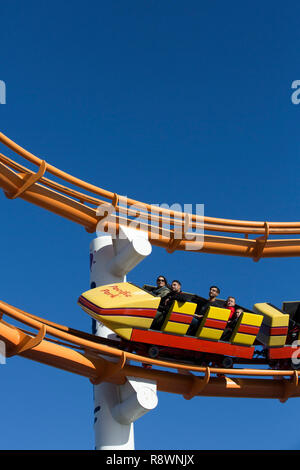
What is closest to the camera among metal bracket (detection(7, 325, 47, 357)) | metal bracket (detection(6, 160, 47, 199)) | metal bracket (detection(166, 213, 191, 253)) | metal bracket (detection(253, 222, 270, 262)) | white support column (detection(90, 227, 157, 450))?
metal bracket (detection(7, 325, 47, 357))

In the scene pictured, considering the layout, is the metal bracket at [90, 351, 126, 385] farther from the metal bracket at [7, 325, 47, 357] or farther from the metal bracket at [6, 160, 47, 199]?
the metal bracket at [6, 160, 47, 199]

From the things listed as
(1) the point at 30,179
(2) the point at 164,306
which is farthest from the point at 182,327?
(1) the point at 30,179

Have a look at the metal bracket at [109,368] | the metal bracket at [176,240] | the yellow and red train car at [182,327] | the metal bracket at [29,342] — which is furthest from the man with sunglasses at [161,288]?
the metal bracket at [29,342]

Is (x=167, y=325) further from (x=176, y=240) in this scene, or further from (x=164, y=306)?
(x=176, y=240)

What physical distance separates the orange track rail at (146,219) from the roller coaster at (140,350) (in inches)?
0.4

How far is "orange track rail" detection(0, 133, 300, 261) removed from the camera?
8.98 metres

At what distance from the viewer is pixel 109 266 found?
9875 millimetres

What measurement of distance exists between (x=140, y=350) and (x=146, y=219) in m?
2.06

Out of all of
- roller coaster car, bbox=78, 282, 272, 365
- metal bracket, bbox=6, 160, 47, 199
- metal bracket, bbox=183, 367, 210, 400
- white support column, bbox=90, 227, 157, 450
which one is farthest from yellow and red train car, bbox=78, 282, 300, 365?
metal bracket, bbox=6, 160, 47, 199

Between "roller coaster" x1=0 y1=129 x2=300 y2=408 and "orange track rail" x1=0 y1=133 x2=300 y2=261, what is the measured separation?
0.01m

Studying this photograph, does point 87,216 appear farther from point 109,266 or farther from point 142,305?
point 142,305

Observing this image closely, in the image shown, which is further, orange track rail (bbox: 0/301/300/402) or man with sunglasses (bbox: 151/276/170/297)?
man with sunglasses (bbox: 151/276/170/297)

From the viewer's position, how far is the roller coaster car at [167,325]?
8.57 meters
